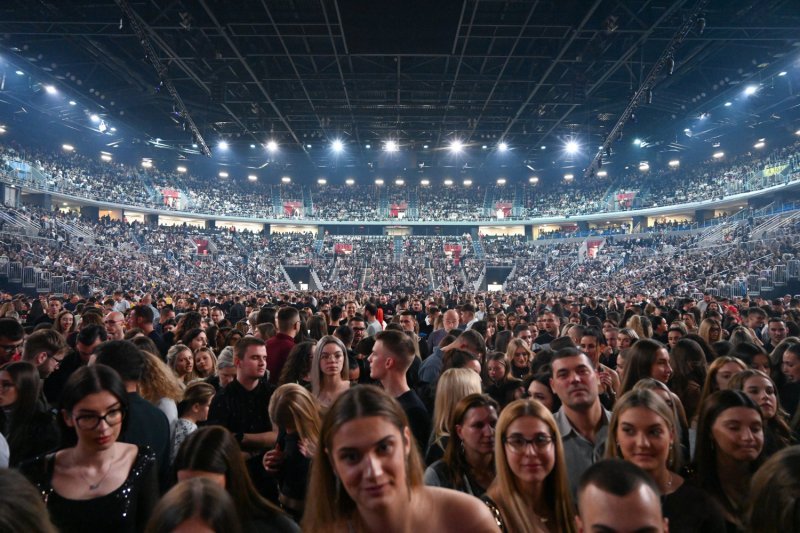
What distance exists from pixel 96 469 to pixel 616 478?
2.38 m

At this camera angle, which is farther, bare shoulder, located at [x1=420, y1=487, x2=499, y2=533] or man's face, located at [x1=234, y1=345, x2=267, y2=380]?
man's face, located at [x1=234, y1=345, x2=267, y2=380]

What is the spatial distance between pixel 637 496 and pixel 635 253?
38.6 metres

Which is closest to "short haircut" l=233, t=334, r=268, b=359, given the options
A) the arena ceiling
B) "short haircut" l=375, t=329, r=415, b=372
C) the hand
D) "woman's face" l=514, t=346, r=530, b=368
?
"short haircut" l=375, t=329, r=415, b=372

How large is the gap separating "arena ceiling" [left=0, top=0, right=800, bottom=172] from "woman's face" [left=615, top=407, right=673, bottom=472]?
1292 centimetres

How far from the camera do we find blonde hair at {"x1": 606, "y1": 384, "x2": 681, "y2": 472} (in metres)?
2.58

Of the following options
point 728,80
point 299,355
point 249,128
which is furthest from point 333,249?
point 299,355

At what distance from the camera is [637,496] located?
5.74 feet

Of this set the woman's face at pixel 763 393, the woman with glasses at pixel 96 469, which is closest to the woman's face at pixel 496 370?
the woman's face at pixel 763 393

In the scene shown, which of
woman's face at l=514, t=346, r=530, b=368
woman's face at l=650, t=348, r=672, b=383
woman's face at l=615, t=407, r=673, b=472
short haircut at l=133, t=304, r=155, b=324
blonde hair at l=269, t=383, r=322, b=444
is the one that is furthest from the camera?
short haircut at l=133, t=304, r=155, b=324

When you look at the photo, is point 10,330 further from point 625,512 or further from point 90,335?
point 625,512

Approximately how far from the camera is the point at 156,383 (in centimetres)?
372

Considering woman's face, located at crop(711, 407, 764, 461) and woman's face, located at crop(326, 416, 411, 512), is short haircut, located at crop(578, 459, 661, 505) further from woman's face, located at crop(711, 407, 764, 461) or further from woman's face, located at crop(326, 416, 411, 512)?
woman's face, located at crop(711, 407, 764, 461)

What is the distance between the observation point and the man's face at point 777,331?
6.89 metres

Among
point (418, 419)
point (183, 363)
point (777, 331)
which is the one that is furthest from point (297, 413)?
point (777, 331)
